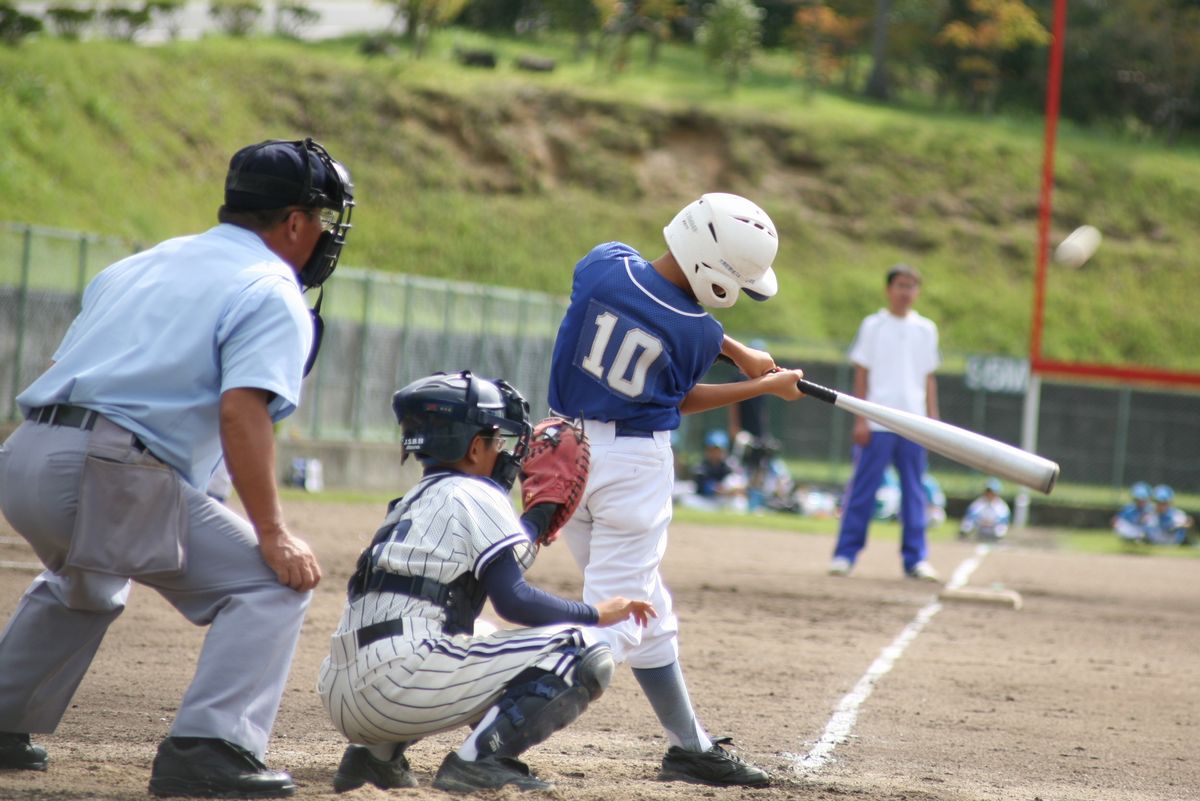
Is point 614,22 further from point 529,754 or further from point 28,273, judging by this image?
point 529,754

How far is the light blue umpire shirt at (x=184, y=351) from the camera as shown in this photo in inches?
154

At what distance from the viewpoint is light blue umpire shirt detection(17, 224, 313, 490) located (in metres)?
3.91

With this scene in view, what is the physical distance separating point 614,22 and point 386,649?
45.8 metres

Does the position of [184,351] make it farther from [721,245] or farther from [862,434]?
[862,434]

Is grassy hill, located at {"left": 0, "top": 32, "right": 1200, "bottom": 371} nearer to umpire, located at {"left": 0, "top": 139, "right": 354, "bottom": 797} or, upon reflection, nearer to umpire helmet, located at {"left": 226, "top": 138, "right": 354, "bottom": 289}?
umpire helmet, located at {"left": 226, "top": 138, "right": 354, "bottom": 289}

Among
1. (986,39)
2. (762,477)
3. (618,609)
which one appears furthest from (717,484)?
(986,39)

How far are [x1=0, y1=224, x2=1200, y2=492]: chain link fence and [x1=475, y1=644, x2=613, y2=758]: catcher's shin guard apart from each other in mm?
12934

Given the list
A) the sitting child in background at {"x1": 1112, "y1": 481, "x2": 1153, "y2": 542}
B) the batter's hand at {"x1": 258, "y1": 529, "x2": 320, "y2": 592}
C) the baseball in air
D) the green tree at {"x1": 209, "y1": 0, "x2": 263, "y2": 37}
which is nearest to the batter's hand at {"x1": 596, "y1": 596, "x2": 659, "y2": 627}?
the batter's hand at {"x1": 258, "y1": 529, "x2": 320, "y2": 592}

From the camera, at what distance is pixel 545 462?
454cm

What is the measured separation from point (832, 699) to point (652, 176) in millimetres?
33169

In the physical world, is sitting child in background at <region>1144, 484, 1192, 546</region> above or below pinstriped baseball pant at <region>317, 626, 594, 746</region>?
below

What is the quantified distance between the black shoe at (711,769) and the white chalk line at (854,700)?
1.16ft

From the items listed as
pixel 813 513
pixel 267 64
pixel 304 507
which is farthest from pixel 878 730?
pixel 267 64

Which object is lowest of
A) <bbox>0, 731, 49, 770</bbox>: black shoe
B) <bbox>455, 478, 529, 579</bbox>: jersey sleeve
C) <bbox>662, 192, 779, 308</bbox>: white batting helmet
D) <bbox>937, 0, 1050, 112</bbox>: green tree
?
<bbox>0, 731, 49, 770</bbox>: black shoe
